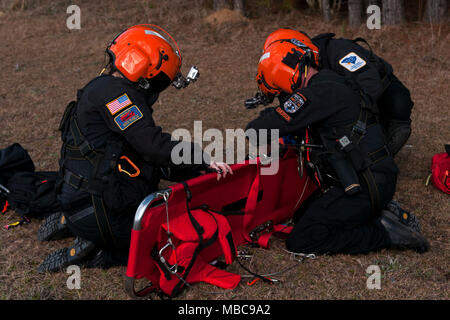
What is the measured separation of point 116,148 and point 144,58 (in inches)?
Answer: 28.1

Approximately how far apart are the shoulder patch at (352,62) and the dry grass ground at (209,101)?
1490 millimetres

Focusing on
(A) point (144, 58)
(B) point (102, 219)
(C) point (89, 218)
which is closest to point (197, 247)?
(B) point (102, 219)

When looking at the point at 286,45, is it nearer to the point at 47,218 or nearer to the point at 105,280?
the point at 105,280

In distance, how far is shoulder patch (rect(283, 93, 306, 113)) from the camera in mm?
3684

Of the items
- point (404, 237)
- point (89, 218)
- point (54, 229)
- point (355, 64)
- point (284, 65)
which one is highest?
point (284, 65)

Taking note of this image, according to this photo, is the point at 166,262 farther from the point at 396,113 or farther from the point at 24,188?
the point at 396,113

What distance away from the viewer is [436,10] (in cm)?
1075

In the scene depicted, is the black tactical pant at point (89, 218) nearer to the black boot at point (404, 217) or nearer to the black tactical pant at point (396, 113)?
the black boot at point (404, 217)

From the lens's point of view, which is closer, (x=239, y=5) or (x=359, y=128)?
(x=359, y=128)

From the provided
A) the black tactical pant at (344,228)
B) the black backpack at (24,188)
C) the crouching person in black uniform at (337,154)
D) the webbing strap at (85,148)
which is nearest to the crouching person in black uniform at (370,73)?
the crouching person in black uniform at (337,154)

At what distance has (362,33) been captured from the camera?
11.0m

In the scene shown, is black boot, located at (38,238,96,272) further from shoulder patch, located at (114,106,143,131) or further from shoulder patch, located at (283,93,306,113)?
shoulder patch, located at (283,93,306,113)

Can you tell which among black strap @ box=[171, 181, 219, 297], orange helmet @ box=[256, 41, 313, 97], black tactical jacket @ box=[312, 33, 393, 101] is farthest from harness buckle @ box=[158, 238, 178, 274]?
black tactical jacket @ box=[312, 33, 393, 101]

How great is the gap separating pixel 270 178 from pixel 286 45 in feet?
3.86
